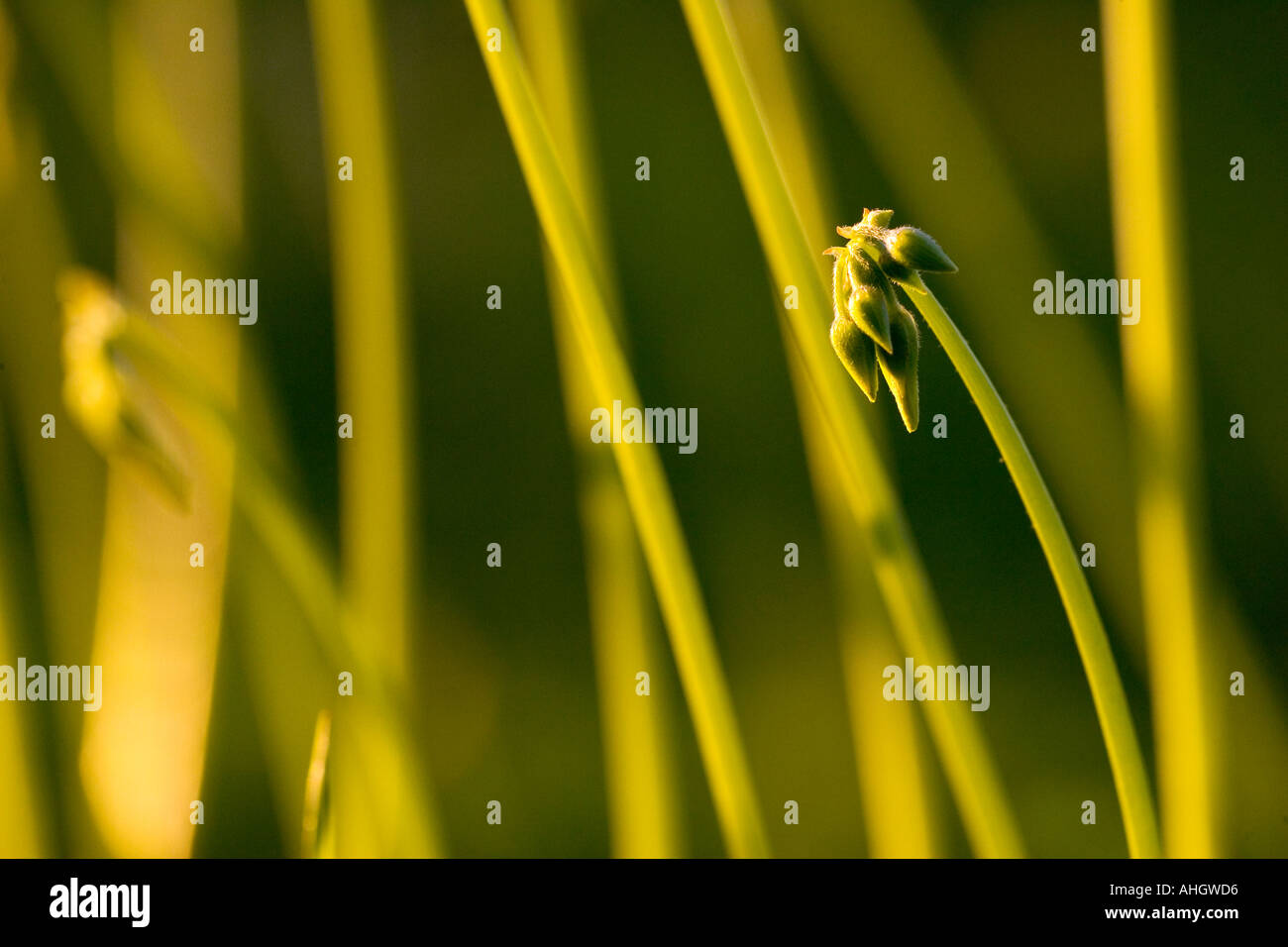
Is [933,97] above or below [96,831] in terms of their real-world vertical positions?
above

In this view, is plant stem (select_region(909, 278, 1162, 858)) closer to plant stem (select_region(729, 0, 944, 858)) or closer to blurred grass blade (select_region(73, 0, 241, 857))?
plant stem (select_region(729, 0, 944, 858))

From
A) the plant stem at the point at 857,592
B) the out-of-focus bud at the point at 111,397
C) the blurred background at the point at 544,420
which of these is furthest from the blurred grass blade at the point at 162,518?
the plant stem at the point at 857,592

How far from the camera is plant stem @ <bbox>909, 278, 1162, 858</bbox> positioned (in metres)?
0.21

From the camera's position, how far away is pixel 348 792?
389mm

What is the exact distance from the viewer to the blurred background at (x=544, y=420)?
416mm

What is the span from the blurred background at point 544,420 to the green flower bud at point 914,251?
17 centimetres

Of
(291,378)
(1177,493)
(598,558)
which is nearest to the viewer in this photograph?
(1177,493)

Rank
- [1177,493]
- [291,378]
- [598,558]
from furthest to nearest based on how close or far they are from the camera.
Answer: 1. [291,378]
2. [598,558]
3. [1177,493]

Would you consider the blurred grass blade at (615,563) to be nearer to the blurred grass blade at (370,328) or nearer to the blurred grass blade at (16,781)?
the blurred grass blade at (370,328)

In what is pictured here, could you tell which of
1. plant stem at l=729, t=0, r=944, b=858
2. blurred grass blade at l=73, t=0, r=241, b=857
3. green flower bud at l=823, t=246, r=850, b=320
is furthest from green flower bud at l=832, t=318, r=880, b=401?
blurred grass blade at l=73, t=0, r=241, b=857

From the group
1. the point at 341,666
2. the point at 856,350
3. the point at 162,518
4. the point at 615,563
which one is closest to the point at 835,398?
the point at 856,350
